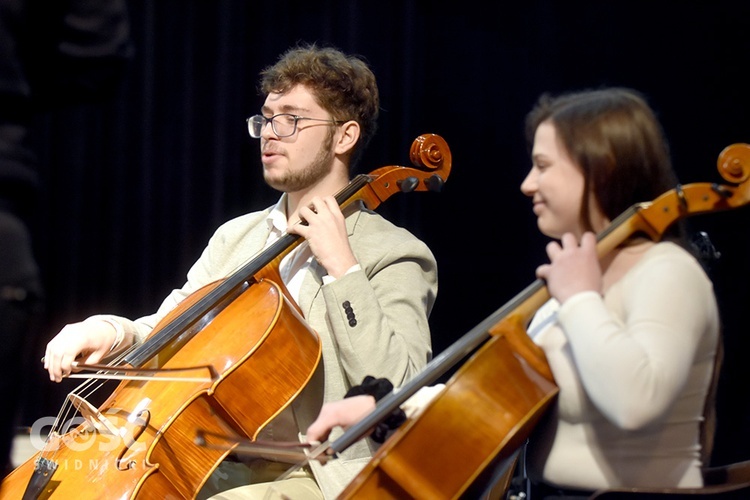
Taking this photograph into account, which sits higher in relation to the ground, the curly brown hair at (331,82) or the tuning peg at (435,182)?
the curly brown hair at (331,82)

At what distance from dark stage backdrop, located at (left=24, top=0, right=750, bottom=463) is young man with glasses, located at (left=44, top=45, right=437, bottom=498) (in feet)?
1.50

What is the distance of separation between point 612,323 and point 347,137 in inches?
49.3

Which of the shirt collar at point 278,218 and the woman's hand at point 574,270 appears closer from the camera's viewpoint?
the woman's hand at point 574,270

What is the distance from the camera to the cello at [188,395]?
169cm

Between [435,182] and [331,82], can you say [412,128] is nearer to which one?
[331,82]

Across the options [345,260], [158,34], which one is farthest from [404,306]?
[158,34]

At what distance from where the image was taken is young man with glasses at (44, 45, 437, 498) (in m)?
1.98

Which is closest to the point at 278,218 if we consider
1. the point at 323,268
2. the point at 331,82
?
the point at 323,268

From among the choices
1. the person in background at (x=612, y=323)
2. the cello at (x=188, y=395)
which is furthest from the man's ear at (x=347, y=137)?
the person in background at (x=612, y=323)

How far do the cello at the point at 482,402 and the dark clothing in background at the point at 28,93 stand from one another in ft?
1.53

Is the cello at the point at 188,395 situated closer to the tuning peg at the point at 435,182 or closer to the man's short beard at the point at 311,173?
the tuning peg at the point at 435,182

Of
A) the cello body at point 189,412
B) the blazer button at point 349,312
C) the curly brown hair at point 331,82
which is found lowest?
the cello body at point 189,412

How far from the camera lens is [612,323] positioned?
1.33 metres

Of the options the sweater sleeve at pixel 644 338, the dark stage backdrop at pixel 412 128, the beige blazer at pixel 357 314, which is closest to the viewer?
the sweater sleeve at pixel 644 338
